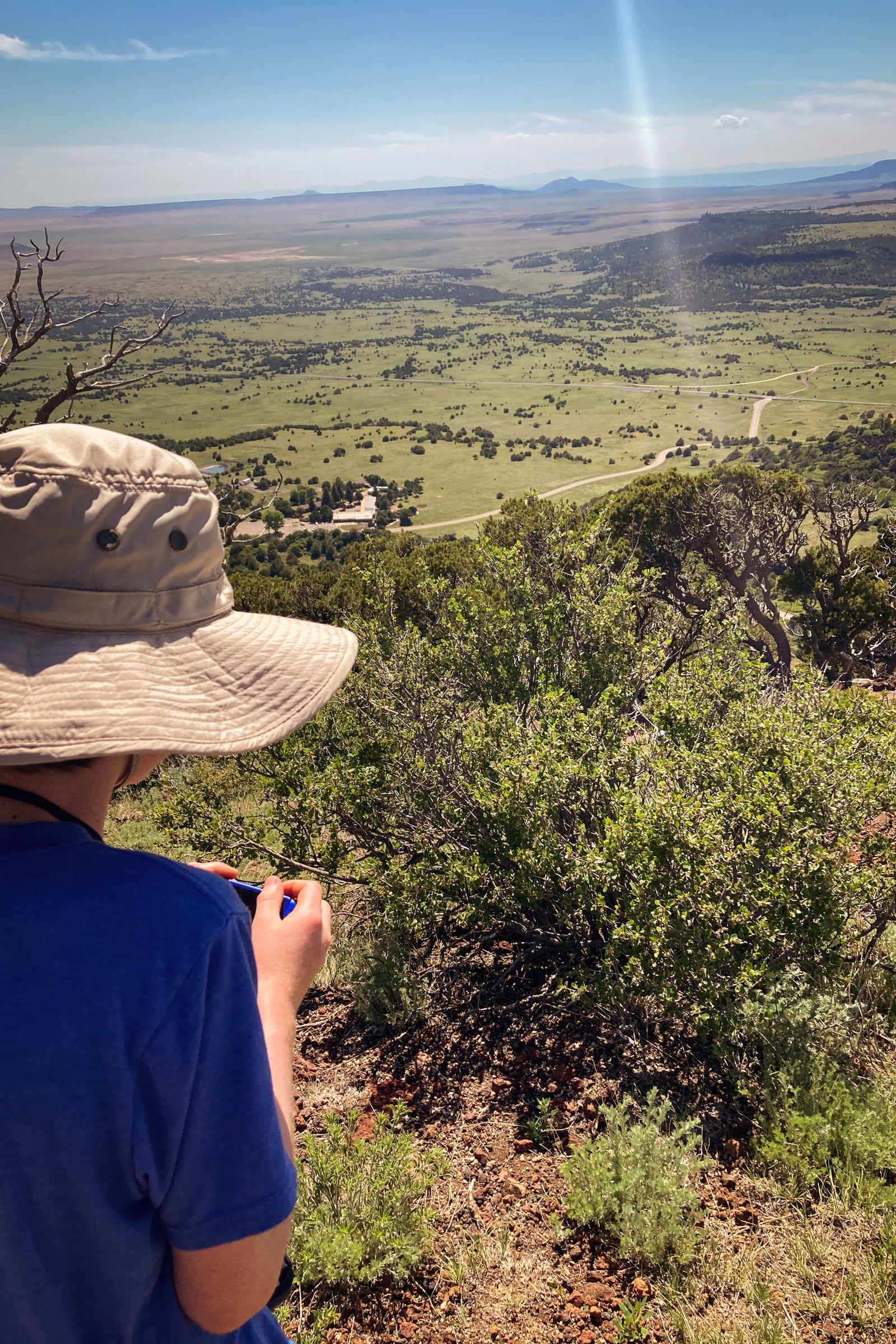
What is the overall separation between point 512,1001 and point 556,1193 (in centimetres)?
Result: 192

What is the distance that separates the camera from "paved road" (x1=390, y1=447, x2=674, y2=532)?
73750 mm

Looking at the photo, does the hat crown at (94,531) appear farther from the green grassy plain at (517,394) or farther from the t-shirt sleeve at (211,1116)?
the green grassy plain at (517,394)

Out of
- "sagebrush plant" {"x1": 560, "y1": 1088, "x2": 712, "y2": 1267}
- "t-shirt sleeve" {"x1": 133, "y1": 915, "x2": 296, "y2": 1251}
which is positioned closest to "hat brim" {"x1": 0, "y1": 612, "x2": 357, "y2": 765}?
"t-shirt sleeve" {"x1": 133, "y1": 915, "x2": 296, "y2": 1251}

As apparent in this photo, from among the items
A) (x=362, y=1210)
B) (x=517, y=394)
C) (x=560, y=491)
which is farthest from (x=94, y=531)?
(x=517, y=394)

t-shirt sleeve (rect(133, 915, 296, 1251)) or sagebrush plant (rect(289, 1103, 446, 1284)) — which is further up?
t-shirt sleeve (rect(133, 915, 296, 1251))

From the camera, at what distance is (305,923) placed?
64.1 inches

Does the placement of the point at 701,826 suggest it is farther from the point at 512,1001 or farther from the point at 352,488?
the point at 352,488

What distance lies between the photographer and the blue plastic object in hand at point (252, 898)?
1.69 m

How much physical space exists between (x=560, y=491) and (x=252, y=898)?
260 ft

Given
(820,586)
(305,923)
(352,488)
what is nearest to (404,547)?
(820,586)

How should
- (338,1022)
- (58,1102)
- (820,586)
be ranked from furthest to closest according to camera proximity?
(820,586), (338,1022), (58,1102)

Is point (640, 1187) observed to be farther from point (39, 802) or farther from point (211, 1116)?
point (39, 802)

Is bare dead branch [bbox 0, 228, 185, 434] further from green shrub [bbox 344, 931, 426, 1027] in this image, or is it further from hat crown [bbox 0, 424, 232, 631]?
hat crown [bbox 0, 424, 232, 631]

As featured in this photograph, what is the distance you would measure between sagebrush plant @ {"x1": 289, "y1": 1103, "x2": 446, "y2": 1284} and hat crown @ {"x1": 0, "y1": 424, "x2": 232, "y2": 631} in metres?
4.33
